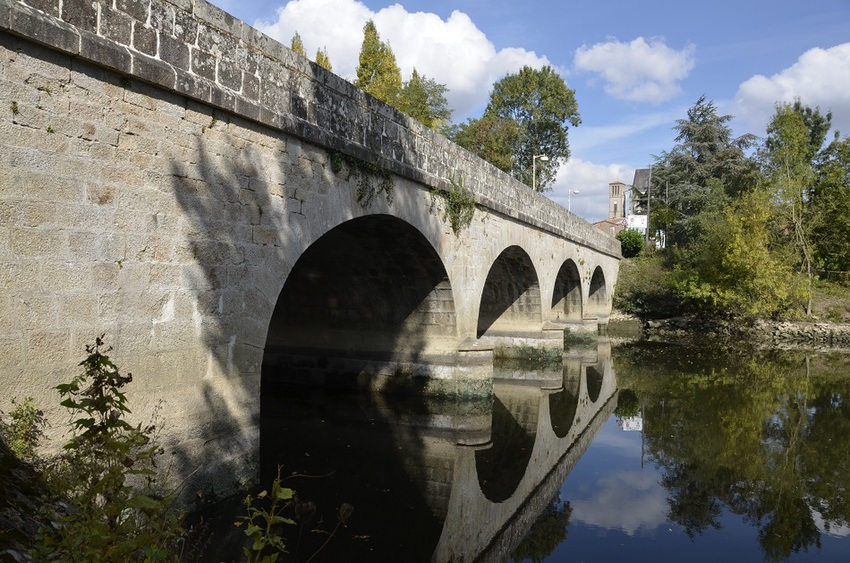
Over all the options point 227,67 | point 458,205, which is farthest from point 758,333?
point 227,67

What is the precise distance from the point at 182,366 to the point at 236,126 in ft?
6.71

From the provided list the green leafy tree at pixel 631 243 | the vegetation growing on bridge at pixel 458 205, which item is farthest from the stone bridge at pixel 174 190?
the green leafy tree at pixel 631 243

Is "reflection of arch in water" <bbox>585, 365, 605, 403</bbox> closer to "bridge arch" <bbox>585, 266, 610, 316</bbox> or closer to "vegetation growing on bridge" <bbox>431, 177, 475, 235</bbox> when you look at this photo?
"vegetation growing on bridge" <bbox>431, 177, 475, 235</bbox>

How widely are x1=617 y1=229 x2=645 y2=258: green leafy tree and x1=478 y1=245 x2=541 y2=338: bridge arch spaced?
24.8m

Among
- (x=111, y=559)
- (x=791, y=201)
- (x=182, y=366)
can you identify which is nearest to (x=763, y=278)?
(x=791, y=201)

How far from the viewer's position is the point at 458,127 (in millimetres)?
41688

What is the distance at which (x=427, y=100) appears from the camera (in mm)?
39750

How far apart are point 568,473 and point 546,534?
2089 mm

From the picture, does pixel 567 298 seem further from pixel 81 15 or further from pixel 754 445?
pixel 81 15

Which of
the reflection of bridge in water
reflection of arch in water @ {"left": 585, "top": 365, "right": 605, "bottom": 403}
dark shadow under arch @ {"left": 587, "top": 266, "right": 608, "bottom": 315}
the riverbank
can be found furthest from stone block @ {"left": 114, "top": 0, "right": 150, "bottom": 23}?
dark shadow under arch @ {"left": 587, "top": 266, "right": 608, "bottom": 315}

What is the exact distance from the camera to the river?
19.4 feet

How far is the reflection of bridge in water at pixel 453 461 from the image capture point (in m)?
6.06

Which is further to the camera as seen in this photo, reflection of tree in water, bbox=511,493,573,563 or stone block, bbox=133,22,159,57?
reflection of tree in water, bbox=511,493,573,563

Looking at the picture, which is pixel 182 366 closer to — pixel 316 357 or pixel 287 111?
pixel 287 111
